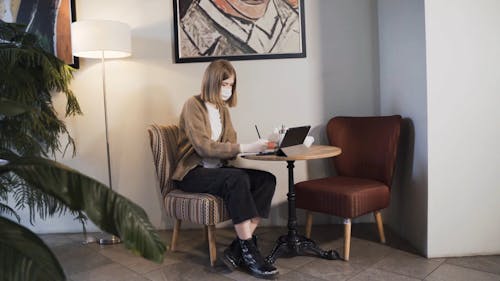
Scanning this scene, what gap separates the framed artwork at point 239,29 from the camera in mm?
2773

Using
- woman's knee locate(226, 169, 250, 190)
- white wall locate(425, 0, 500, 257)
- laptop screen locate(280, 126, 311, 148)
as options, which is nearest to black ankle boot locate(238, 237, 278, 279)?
woman's knee locate(226, 169, 250, 190)

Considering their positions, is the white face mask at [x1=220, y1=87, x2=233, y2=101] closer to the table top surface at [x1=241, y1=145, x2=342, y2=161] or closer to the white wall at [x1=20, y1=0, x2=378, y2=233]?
the table top surface at [x1=241, y1=145, x2=342, y2=161]

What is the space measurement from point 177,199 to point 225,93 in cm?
68

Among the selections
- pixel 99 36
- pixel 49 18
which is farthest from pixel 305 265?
pixel 49 18

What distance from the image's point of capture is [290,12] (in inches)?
109

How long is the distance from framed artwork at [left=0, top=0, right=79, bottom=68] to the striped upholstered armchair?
3.47 ft

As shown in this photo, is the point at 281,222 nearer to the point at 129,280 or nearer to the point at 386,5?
the point at 129,280

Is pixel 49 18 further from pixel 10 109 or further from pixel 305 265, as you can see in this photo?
pixel 305 265

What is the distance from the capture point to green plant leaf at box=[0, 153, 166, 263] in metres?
0.90

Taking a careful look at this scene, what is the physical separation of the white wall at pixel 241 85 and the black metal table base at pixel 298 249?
616 mm

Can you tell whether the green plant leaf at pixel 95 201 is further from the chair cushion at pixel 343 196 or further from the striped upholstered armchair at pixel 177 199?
the chair cushion at pixel 343 196

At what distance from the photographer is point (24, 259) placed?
0.87 metres

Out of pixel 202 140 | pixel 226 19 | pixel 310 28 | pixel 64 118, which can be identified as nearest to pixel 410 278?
pixel 202 140

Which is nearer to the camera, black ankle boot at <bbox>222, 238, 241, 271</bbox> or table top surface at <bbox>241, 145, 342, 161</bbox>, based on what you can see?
table top surface at <bbox>241, 145, 342, 161</bbox>
